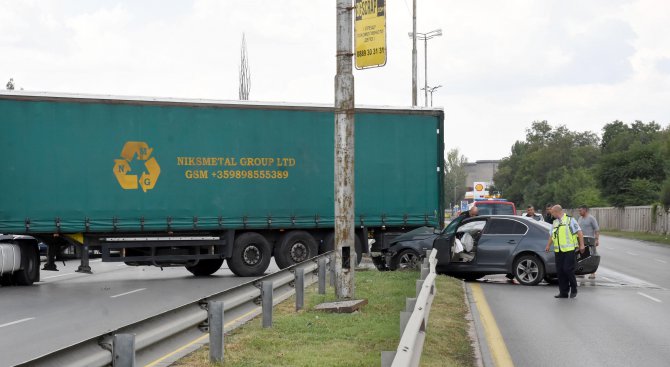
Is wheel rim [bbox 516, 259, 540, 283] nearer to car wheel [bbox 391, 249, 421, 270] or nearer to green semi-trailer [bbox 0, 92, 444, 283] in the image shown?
car wheel [bbox 391, 249, 421, 270]

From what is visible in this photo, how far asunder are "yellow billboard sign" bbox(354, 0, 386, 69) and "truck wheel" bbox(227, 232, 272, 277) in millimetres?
8616

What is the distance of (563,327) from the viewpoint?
40.2 ft

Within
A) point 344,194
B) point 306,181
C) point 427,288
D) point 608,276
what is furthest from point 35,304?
point 608,276

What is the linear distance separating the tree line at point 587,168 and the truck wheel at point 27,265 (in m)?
43.5

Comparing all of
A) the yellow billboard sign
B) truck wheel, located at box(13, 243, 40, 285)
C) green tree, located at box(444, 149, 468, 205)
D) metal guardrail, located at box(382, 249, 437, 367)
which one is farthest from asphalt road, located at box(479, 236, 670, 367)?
green tree, located at box(444, 149, 468, 205)

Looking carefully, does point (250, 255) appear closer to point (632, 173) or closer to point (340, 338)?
point (340, 338)

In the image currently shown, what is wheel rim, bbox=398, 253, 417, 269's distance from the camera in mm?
21394

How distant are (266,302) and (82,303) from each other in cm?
674

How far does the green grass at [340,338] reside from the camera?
8898mm

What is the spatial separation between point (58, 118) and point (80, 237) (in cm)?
258

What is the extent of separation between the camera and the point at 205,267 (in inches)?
915

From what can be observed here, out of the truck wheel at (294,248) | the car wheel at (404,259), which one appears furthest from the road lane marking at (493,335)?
the truck wheel at (294,248)

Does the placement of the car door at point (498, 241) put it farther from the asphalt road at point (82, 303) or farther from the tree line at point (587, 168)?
the tree line at point (587, 168)

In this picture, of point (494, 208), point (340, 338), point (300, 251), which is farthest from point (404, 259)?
point (340, 338)
